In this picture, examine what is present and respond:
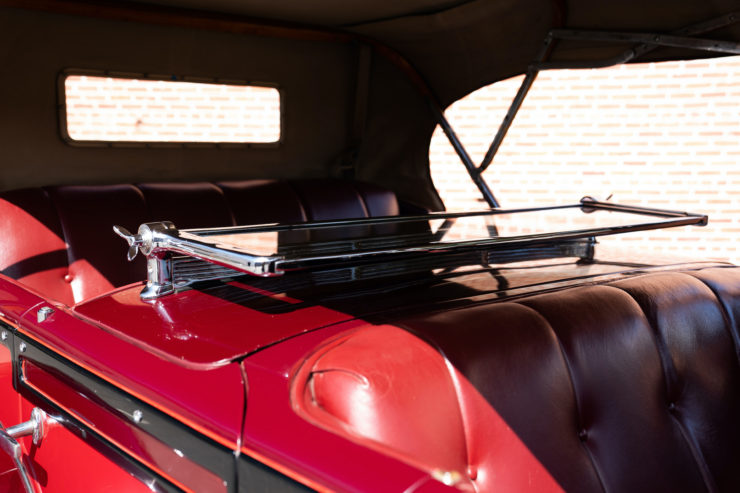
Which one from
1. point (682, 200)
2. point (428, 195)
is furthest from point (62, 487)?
point (682, 200)

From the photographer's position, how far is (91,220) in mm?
2463

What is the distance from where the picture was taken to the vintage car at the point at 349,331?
866mm

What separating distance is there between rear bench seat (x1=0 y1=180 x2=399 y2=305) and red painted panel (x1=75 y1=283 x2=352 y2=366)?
1.01 m

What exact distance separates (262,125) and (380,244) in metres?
1.95

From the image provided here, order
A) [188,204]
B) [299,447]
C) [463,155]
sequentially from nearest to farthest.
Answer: [299,447] → [188,204] → [463,155]

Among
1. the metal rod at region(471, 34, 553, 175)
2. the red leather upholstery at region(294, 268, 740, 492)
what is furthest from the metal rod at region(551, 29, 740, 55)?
the red leather upholstery at region(294, 268, 740, 492)

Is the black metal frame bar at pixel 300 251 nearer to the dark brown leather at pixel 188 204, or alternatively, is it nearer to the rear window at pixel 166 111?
the dark brown leather at pixel 188 204

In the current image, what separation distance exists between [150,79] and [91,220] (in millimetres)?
682

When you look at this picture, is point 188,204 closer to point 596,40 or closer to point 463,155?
point 463,155

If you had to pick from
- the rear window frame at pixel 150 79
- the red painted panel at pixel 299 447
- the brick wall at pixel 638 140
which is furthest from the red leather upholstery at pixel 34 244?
the brick wall at pixel 638 140

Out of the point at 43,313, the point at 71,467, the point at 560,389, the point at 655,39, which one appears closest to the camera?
the point at 560,389

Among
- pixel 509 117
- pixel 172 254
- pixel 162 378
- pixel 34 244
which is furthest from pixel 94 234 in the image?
pixel 509 117

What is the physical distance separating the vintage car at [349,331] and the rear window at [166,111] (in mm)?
47

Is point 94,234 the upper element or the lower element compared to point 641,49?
lower
